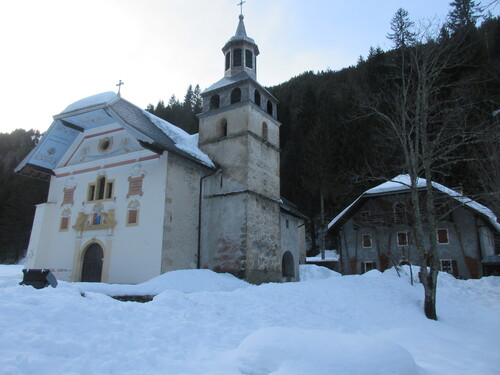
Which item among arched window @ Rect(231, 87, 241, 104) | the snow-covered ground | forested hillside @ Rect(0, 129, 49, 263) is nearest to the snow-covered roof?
arched window @ Rect(231, 87, 241, 104)

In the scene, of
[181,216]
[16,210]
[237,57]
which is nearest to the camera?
[181,216]

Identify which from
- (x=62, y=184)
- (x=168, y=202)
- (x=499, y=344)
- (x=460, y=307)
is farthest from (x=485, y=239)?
(x=62, y=184)

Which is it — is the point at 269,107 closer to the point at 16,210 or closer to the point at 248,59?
the point at 248,59

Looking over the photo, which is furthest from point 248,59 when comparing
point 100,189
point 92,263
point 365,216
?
point 92,263

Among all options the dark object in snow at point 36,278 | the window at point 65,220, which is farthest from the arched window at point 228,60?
the dark object in snow at point 36,278

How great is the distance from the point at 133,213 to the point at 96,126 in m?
5.78

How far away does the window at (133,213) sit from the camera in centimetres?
1678

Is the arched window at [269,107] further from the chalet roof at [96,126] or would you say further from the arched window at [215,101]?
the chalet roof at [96,126]

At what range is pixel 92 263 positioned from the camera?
17.7 meters

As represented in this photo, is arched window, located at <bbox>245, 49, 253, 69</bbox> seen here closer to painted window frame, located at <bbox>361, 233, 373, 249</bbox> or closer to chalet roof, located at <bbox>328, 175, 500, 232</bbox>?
chalet roof, located at <bbox>328, 175, 500, 232</bbox>

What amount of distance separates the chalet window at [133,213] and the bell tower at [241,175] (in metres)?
3.35

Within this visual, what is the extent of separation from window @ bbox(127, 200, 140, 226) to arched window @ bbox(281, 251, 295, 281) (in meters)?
9.63

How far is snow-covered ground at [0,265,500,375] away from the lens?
175 inches

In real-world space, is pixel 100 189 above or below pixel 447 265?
above
